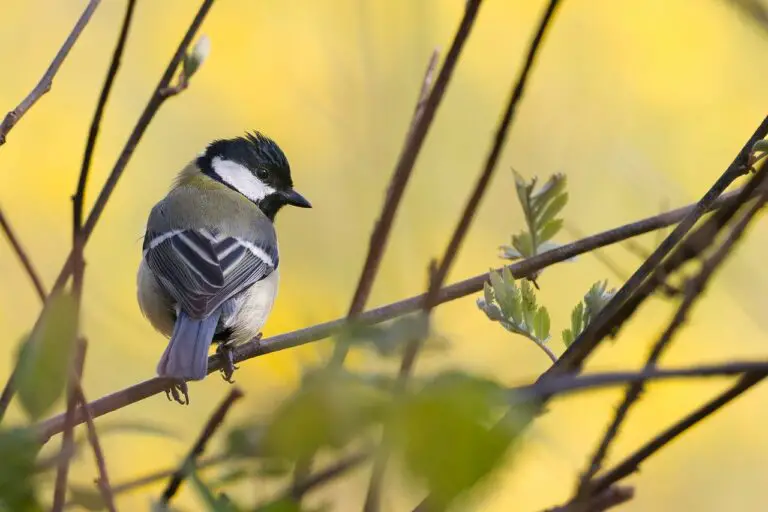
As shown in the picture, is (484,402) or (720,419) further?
(720,419)

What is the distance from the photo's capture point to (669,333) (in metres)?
0.58

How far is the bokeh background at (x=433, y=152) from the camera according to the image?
4.04m

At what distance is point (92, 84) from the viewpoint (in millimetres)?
5250

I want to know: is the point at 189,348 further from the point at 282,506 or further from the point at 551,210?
the point at 282,506

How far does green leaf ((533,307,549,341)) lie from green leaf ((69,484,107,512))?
563 millimetres

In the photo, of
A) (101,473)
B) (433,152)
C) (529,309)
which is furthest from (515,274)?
(433,152)

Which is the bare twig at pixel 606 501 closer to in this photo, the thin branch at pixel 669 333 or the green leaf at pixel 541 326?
the thin branch at pixel 669 333

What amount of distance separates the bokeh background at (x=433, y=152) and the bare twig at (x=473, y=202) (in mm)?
2758

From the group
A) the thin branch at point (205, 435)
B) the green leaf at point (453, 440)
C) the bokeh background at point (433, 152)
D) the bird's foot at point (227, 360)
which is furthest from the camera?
the bokeh background at point (433, 152)

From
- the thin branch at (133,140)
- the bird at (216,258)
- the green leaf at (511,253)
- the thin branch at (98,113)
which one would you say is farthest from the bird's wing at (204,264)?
the thin branch at (98,113)

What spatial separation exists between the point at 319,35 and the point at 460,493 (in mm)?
5069

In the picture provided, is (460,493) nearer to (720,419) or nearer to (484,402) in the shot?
(484,402)

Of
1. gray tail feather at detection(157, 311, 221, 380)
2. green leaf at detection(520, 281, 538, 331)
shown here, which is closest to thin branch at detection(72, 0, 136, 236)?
green leaf at detection(520, 281, 538, 331)

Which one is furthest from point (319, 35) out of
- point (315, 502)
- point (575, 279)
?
point (315, 502)
